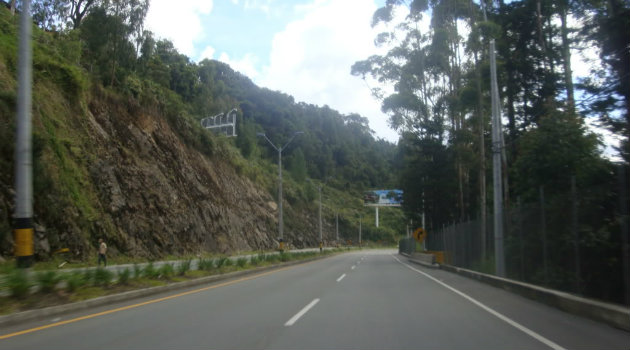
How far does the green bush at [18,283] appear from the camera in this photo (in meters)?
10.1

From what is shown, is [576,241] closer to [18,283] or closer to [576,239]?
[576,239]

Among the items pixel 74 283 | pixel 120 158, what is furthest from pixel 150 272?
pixel 120 158

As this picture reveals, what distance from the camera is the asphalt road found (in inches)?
286

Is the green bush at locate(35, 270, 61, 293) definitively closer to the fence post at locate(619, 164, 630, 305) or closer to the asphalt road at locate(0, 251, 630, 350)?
the asphalt road at locate(0, 251, 630, 350)

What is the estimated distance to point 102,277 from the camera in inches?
530

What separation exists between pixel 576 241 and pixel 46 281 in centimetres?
1167

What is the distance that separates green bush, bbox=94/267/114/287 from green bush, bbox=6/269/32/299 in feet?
9.68

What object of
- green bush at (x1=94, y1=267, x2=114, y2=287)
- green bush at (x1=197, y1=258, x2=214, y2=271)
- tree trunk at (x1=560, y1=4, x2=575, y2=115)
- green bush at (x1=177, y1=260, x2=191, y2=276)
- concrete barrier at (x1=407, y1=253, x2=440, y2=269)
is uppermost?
tree trunk at (x1=560, y1=4, x2=575, y2=115)

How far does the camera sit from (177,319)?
372 inches

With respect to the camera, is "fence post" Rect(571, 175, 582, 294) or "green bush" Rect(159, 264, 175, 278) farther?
"green bush" Rect(159, 264, 175, 278)

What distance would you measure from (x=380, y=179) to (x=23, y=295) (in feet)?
407

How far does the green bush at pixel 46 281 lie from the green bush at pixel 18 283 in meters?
0.54

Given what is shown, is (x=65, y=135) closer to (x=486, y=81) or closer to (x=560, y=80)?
(x=486, y=81)

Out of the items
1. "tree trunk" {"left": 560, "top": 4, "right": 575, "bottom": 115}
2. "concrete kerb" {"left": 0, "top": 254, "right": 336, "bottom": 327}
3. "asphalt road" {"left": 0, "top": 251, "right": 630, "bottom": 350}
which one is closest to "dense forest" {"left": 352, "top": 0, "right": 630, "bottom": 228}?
"tree trunk" {"left": 560, "top": 4, "right": 575, "bottom": 115}
